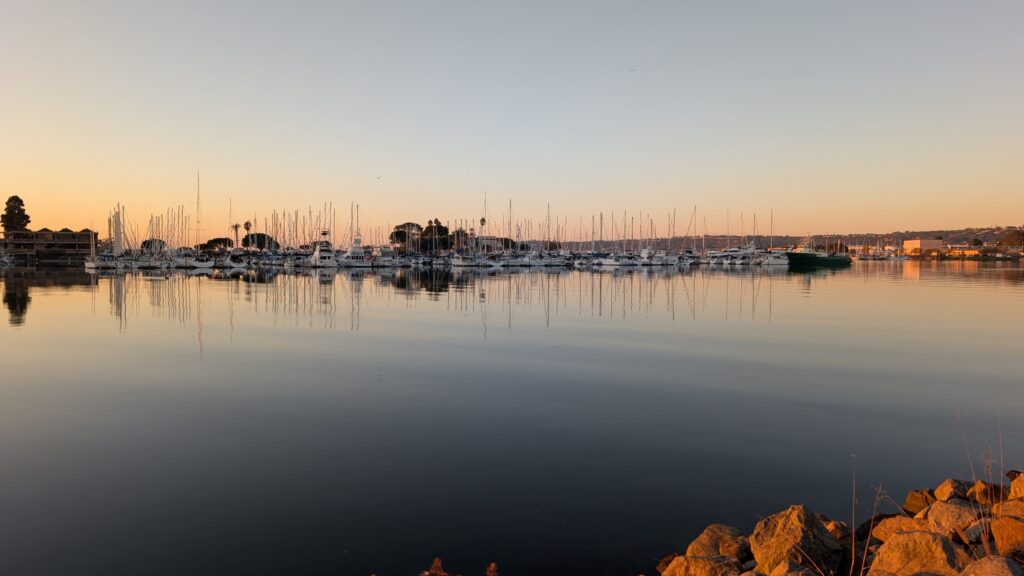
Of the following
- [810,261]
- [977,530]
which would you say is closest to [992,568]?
[977,530]

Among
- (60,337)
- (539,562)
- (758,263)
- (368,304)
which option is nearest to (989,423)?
(539,562)

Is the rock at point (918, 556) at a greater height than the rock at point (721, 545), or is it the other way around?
the rock at point (918, 556)

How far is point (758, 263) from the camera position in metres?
148

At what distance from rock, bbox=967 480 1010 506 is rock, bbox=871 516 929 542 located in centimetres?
127

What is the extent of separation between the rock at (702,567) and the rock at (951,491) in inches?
134

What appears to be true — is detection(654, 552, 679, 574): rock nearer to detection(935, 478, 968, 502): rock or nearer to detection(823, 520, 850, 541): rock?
detection(823, 520, 850, 541): rock

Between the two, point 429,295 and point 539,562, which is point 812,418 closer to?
point 539,562

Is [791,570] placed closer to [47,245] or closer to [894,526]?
[894,526]

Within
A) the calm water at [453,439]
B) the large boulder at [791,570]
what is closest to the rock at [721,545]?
the calm water at [453,439]

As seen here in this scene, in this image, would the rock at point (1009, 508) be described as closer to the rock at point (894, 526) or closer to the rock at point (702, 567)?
the rock at point (894, 526)

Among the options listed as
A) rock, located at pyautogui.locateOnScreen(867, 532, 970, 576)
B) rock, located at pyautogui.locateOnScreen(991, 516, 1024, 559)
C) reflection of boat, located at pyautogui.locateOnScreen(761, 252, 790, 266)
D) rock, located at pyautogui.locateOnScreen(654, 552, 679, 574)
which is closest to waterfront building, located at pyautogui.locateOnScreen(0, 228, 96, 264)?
reflection of boat, located at pyautogui.locateOnScreen(761, 252, 790, 266)

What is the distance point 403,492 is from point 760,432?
7374mm

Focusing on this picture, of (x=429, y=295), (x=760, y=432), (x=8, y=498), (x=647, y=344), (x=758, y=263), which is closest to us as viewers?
(x=8, y=498)

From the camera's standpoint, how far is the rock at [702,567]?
701 centimetres
